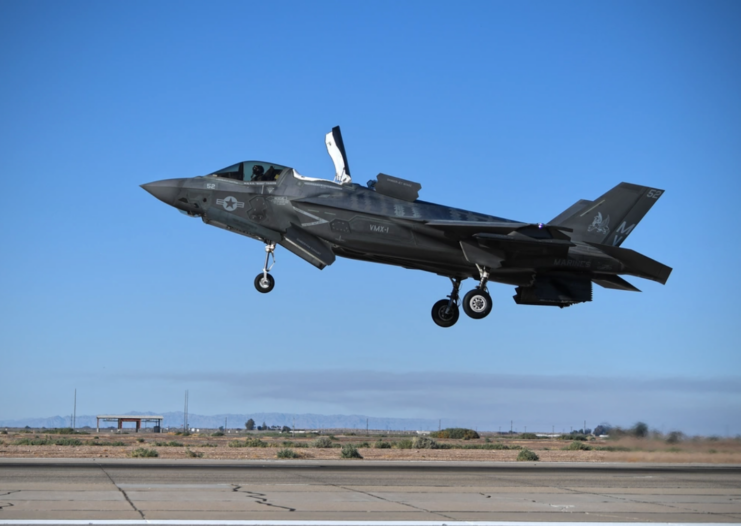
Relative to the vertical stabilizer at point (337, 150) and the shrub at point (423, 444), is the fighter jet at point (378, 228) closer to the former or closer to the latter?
the vertical stabilizer at point (337, 150)

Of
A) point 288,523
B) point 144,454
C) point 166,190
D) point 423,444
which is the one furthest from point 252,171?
point 423,444

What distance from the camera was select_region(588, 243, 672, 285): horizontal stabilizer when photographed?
92.4 ft

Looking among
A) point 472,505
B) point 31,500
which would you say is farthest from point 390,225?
point 31,500

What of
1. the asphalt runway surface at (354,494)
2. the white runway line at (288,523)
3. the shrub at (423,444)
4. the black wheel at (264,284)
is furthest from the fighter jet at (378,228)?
the shrub at (423,444)

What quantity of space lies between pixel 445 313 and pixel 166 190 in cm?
1071

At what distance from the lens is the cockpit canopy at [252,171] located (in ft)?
88.2

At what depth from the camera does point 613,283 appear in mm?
30094

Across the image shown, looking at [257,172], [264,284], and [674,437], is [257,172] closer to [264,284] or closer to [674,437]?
[264,284]

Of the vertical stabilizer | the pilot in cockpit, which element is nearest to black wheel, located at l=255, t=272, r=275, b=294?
the pilot in cockpit

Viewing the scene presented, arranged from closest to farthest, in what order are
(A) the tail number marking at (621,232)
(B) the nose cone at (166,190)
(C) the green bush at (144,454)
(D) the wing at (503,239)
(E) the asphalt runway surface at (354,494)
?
1. (E) the asphalt runway surface at (354,494)
2. (D) the wing at (503,239)
3. (B) the nose cone at (166,190)
4. (A) the tail number marking at (621,232)
5. (C) the green bush at (144,454)

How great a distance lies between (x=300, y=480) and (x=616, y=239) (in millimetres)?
15486

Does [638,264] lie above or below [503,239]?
below

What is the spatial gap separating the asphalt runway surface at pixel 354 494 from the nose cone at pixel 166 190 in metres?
8.41

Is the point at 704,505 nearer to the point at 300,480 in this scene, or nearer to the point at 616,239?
the point at 300,480
